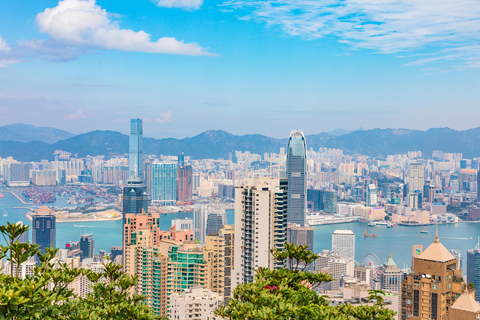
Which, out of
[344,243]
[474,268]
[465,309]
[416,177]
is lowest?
[344,243]

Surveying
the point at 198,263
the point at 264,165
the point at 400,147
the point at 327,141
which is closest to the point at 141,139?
the point at 264,165

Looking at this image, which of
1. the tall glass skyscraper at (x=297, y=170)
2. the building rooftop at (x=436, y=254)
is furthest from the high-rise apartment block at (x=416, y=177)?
the building rooftop at (x=436, y=254)

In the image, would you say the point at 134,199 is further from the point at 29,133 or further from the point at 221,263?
the point at 221,263

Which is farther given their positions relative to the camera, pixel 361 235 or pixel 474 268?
pixel 361 235

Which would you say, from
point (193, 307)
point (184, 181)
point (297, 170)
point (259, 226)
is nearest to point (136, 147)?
point (184, 181)

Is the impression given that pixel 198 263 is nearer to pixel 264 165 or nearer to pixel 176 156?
pixel 264 165

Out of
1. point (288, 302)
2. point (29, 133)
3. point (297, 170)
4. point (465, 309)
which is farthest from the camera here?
point (29, 133)
